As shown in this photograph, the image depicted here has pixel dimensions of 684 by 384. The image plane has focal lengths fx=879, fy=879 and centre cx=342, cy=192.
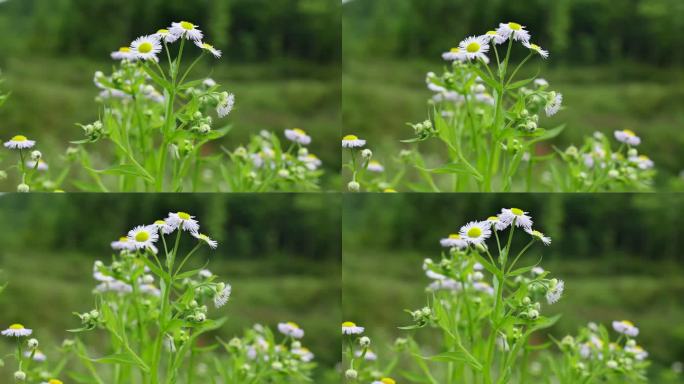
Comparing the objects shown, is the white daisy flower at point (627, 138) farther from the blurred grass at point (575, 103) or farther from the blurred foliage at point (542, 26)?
the blurred foliage at point (542, 26)

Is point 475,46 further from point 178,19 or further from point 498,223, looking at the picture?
point 178,19

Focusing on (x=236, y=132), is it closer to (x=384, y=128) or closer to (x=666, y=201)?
(x=384, y=128)

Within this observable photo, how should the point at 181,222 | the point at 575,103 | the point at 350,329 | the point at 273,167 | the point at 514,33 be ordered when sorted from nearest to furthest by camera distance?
the point at 181,222, the point at 514,33, the point at 350,329, the point at 273,167, the point at 575,103

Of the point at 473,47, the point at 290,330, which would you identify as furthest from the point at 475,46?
the point at 290,330

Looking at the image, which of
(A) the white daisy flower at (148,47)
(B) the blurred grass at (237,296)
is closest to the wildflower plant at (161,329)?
(B) the blurred grass at (237,296)

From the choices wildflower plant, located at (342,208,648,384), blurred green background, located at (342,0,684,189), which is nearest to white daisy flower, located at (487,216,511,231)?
wildflower plant, located at (342,208,648,384)
